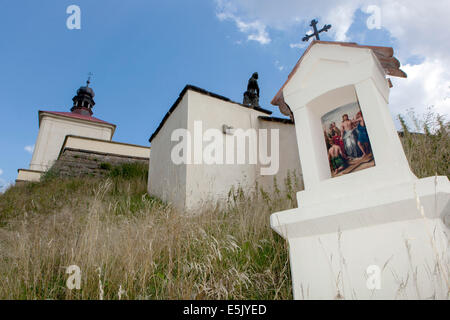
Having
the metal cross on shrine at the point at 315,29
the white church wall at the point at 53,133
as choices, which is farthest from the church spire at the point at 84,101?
the metal cross on shrine at the point at 315,29

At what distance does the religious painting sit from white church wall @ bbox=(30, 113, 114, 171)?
73.2ft

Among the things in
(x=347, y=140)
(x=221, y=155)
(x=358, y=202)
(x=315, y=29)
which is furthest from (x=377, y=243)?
(x=221, y=155)

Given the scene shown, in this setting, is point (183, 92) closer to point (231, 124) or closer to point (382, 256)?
point (231, 124)

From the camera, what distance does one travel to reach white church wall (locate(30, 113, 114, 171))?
21.1 meters

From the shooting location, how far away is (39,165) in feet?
67.5

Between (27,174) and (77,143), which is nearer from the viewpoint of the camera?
(77,143)

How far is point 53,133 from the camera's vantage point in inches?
866

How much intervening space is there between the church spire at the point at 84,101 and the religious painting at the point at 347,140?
30.8 metres

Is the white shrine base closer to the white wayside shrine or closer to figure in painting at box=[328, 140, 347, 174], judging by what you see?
the white wayside shrine

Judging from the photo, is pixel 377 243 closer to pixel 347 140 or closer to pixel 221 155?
pixel 347 140

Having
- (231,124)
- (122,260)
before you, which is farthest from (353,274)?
(231,124)

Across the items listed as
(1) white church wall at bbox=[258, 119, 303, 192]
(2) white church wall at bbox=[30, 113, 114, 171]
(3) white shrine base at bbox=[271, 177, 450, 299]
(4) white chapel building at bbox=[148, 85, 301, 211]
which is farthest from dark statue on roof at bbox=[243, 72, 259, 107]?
(2) white church wall at bbox=[30, 113, 114, 171]

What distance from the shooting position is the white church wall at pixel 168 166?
618 cm

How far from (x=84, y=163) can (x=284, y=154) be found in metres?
10.1
